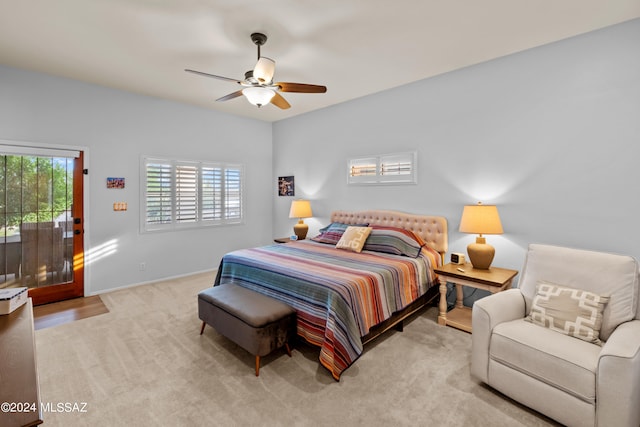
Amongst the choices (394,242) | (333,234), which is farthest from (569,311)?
(333,234)

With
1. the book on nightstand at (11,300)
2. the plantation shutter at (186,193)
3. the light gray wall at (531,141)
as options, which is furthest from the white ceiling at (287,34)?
the book on nightstand at (11,300)

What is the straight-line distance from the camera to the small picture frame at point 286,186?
236 inches

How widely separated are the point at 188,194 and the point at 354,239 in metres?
3.12

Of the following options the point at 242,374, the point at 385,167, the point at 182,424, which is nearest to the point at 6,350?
the point at 182,424

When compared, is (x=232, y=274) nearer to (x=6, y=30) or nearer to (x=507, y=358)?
(x=507, y=358)

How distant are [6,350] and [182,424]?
1.05 meters

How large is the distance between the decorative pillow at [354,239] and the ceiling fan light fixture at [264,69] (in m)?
2.21

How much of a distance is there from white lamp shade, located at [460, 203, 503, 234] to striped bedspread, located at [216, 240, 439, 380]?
688 millimetres

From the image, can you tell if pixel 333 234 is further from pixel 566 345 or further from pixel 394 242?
pixel 566 345

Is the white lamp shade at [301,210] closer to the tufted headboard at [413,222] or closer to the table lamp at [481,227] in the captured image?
the tufted headboard at [413,222]

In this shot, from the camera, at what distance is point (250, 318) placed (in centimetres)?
240

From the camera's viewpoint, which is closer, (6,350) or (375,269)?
(6,350)

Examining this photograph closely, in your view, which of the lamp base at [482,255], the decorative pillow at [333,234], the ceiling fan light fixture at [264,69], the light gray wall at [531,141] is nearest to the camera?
the ceiling fan light fixture at [264,69]

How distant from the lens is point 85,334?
3.05 metres
